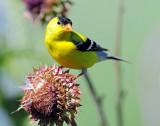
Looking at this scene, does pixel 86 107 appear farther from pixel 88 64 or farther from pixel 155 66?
pixel 88 64

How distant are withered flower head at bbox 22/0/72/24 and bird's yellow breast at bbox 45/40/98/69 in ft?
1.54

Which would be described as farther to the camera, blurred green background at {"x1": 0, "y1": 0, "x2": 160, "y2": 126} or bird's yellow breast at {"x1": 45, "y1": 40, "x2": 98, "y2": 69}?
blurred green background at {"x1": 0, "y1": 0, "x2": 160, "y2": 126}

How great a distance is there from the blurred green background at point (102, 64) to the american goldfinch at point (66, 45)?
0.23m

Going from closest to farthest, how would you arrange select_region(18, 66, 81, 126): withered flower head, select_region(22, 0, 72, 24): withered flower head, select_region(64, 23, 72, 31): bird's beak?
select_region(18, 66, 81, 126): withered flower head → select_region(64, 23, 72, 31): bird's beak → select_region(22, 0, 72, 24): withered flower head

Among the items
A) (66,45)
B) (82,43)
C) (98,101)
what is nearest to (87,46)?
(82,43)

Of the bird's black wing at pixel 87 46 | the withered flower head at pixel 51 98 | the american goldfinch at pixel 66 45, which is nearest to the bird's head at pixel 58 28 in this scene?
the american goldfinch at pixel 66 45

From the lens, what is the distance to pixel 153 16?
14.6ft

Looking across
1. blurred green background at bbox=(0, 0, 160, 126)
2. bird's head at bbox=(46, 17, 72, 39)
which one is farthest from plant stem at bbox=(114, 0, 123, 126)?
bird's head at bbox=(46, 17, 72, 39)

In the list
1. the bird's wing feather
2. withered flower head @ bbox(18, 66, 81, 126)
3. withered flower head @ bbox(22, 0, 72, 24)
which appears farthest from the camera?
withered flower head @ bbox(22, 0, 72, 24)

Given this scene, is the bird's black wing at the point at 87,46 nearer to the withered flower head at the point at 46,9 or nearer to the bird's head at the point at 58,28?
the bird's head at the point at 58,28

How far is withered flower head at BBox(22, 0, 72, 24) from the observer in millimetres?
2559

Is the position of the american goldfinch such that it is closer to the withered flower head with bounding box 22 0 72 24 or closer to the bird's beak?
the bird's beak

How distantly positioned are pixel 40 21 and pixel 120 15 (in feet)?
2.33

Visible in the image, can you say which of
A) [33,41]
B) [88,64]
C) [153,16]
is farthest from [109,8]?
[88,64]
